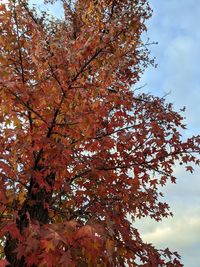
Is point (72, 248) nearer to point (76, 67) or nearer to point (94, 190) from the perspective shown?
point (76, 67)

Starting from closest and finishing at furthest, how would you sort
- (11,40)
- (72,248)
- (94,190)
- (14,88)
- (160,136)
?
(72,248) < (14,88) < (11,40) < (94,190) < (160,136)

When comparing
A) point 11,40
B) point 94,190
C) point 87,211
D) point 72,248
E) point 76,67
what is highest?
point 11,40

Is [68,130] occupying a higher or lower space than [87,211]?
higher

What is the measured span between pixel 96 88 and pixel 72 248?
3564 millimetres

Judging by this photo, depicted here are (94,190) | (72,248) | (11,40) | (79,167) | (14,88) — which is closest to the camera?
(72,248)

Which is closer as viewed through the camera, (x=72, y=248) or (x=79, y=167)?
(x=72, y=248)

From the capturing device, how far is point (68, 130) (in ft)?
24.0

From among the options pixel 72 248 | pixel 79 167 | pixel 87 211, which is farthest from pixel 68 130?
pixel 72 248

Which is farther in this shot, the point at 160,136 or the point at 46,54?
the point at 160,136

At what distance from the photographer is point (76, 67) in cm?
665

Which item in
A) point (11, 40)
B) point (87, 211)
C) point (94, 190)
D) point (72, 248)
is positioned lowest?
point (72, 248)

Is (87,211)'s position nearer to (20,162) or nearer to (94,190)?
(94,190)

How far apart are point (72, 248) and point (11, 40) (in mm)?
4409

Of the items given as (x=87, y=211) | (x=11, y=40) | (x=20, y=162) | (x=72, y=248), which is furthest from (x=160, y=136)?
(x=72, y=248)
